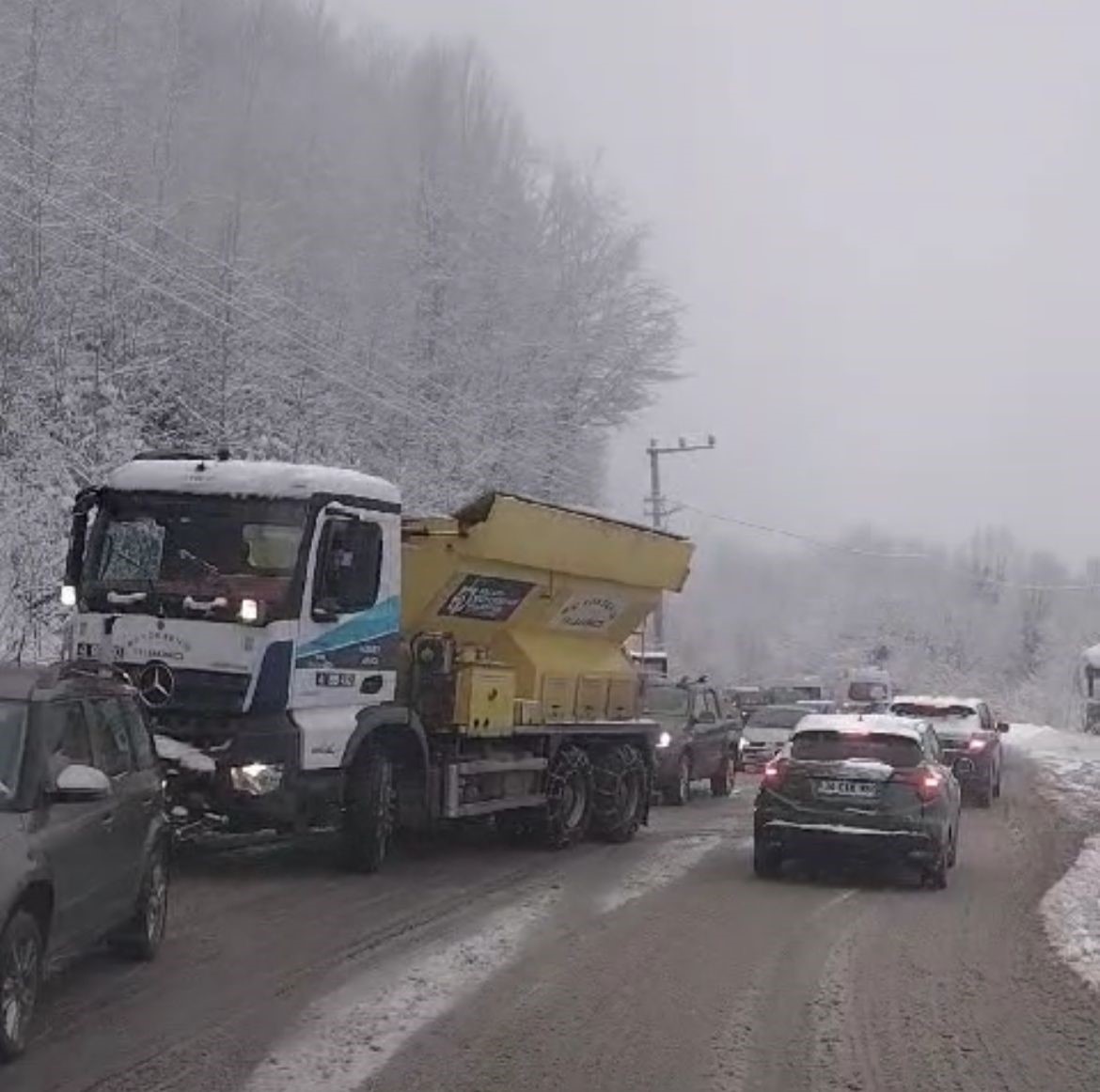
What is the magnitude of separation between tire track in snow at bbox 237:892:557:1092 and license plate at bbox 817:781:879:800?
12.6ft

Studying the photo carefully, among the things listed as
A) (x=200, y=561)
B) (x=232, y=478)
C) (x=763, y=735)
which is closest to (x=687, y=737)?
(x=763, y=735)

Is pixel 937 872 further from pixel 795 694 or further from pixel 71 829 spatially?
pixel 795 694

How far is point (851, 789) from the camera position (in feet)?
43.7

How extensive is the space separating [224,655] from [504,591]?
3.74 m

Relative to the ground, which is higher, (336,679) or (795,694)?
(795,694)

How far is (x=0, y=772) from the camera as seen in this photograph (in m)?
6.89

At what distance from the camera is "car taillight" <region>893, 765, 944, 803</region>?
43.6 feet

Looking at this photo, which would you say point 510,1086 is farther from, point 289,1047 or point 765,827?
point 765,827

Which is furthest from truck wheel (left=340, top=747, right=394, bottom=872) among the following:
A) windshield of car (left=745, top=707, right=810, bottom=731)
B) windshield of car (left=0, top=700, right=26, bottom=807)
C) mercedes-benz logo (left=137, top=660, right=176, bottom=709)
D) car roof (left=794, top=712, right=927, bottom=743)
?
windshield of car (left=745, top=707, right=810, bottom=731)

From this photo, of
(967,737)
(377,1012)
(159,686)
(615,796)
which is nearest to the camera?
(377,1012)

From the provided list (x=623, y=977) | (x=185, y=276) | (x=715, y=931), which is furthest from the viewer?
(x=185, y=276)

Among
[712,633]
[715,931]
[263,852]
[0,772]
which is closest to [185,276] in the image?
[263,852]

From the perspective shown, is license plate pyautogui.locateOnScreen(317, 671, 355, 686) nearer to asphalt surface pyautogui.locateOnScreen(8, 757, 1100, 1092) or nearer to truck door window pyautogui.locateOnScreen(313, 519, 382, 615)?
truck door window pyautogui.locateOnScreen(313, 519, 382, 615)

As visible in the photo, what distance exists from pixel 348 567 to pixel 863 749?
4958 millimetres
